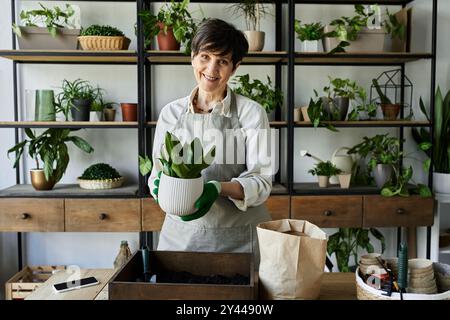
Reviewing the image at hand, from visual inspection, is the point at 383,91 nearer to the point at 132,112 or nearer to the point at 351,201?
the point at 351,201

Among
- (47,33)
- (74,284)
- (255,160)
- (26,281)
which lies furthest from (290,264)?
(26,281)

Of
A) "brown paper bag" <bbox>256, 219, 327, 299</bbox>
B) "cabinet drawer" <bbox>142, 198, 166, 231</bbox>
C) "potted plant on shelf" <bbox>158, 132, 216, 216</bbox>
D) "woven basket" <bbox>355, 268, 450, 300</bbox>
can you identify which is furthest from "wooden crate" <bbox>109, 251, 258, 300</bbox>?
"cabinet drawer" <bbox>142, 198, 166, 231</bbox>

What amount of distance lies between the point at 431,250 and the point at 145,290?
8.38 ft

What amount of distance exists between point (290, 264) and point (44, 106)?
7.27ft

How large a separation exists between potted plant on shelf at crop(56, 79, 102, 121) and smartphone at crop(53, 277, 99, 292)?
1621mm

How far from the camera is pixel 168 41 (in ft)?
9.17

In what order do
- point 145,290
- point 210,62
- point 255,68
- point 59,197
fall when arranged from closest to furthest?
point 145,290, point 210,62, point 59,197, point 255,68

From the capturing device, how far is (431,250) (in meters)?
3.04

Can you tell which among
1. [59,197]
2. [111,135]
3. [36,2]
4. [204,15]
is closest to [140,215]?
[59,197]

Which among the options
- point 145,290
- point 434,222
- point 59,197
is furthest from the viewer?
point 434,222

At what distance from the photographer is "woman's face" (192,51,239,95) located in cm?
155

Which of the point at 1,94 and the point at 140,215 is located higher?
the point at 1,94

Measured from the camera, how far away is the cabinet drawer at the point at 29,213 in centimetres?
274

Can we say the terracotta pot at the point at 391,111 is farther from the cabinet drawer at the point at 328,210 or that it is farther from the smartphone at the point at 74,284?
the smartphone at the point at 74,284
